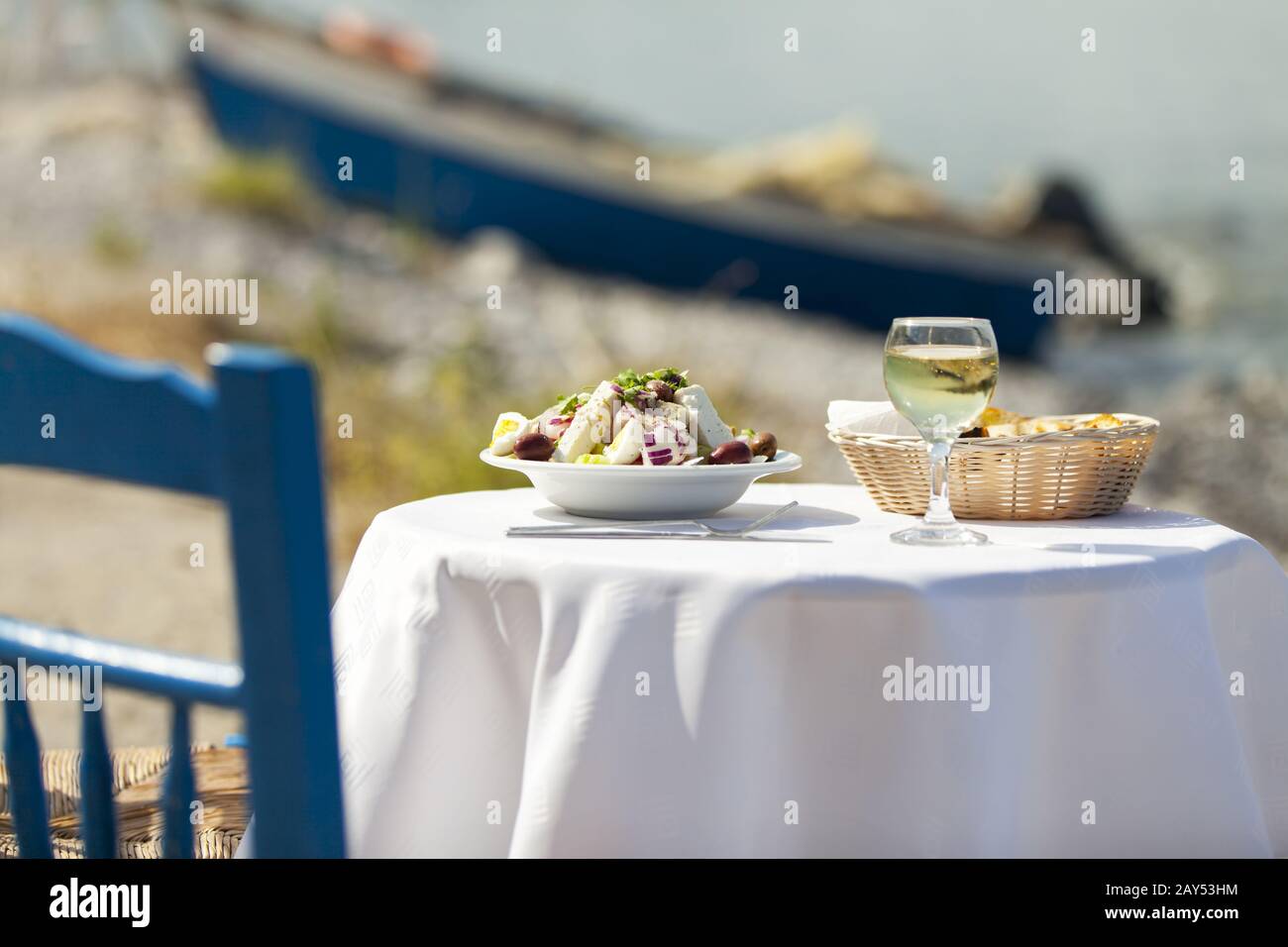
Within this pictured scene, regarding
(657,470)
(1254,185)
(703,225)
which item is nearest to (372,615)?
(657,470)

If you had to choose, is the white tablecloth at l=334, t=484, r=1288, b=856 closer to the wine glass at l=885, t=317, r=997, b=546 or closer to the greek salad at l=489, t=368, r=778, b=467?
the wine glass at l=885, t=317, r=997, b=546

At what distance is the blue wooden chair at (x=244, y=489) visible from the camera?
25.3 inches

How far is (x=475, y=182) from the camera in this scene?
1444 cm

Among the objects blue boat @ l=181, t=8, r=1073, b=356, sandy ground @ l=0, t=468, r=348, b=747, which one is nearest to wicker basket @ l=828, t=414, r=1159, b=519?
sandy ground @ l=0, t=468, r=348, b=747

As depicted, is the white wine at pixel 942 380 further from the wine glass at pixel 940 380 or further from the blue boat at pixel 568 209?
the blue boat at pixel 568 209

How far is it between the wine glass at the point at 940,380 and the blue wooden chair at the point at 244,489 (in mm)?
1235

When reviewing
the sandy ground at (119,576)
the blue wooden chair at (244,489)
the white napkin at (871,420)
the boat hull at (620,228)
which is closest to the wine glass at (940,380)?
the white napkin at (871,420)

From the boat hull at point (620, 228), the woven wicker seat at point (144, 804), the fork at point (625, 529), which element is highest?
the boat hull at point (620, 228)

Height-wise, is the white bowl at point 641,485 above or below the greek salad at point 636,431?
below

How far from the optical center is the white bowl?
1947 millimetres

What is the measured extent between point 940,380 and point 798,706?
1.56 ft

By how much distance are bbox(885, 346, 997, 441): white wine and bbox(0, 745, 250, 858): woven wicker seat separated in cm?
106

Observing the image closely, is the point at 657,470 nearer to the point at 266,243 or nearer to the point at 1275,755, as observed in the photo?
the point at 1275,755

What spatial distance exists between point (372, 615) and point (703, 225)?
12.8 meters
